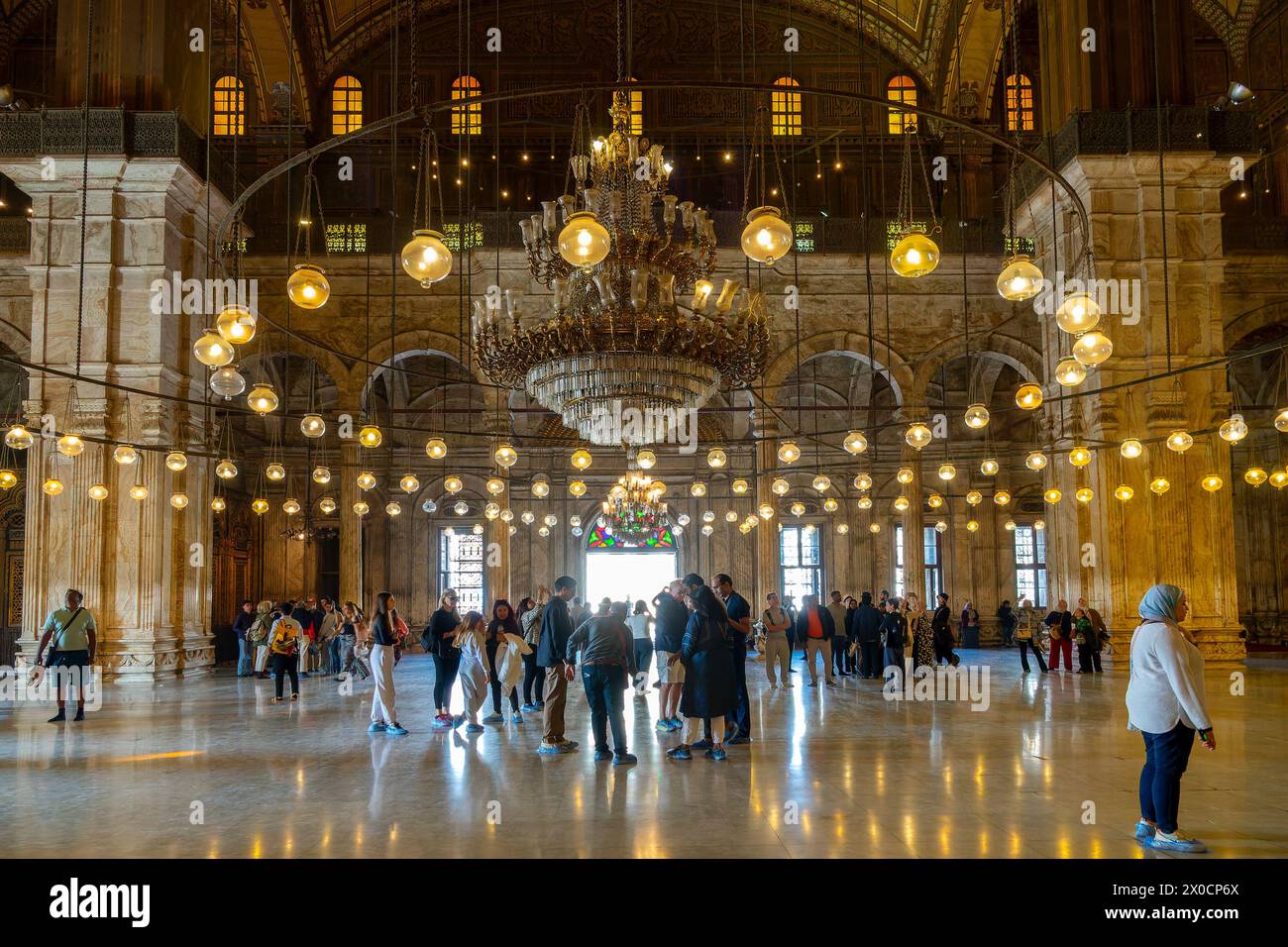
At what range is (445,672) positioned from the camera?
9.62 m

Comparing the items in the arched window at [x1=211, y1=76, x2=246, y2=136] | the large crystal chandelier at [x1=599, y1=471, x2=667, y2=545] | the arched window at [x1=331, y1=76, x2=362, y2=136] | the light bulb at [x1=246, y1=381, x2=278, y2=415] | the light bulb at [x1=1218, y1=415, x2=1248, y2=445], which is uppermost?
the arched window at [x1=331, y1=76, x2=362, y2=136]

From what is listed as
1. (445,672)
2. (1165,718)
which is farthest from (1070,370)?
(445,672)

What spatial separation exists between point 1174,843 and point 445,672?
21.4ft

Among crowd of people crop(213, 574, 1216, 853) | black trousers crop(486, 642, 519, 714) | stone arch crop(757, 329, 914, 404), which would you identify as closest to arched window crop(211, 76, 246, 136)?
crowd of people crop(213, 574, 1216, 853)

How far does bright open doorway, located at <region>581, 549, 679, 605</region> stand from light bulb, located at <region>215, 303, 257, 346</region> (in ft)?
63.5

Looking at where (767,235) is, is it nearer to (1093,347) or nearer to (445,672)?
(1093,347)

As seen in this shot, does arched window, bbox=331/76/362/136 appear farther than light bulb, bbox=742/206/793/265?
Yes

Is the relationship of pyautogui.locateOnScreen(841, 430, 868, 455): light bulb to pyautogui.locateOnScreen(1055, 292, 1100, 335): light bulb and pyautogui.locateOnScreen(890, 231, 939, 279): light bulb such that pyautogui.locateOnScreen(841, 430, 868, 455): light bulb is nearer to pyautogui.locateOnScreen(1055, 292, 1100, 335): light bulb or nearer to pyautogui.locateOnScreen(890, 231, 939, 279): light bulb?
pyautogui.locateOnScreen(1055, 292, 1100, 335): light bulb

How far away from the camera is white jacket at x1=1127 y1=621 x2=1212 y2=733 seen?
483 centimetres

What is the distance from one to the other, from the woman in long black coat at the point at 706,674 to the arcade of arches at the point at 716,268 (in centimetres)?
387
